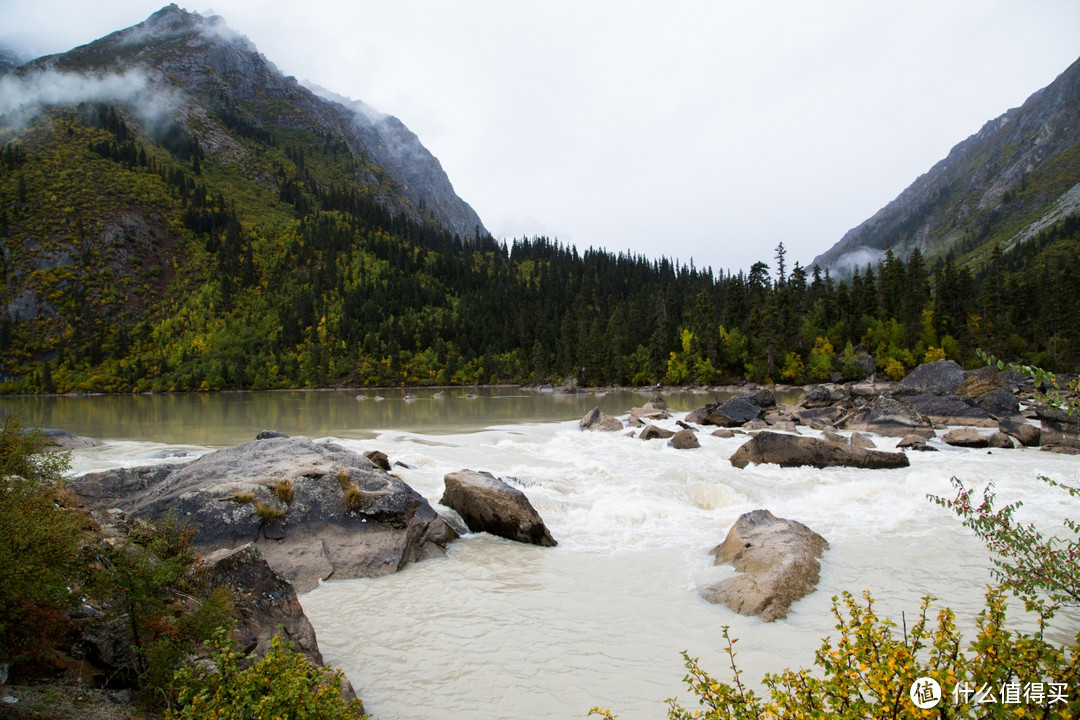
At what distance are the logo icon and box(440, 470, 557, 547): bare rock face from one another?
11748 mm

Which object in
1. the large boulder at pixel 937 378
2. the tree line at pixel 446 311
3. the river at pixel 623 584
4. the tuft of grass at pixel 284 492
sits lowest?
Result: the river at pixel 623 584

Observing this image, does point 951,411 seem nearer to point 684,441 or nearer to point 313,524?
point 684,441

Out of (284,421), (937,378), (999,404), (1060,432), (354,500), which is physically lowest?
(284,421)

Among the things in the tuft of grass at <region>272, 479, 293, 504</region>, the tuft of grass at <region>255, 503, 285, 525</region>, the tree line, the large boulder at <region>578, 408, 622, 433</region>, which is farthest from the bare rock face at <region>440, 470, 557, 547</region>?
the tree line

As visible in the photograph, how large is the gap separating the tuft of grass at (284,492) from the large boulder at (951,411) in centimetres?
3881

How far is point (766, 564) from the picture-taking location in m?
11.5

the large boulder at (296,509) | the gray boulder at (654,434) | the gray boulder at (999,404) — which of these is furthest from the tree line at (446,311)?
the large boulder at (296,509)

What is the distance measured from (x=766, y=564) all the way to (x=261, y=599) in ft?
31.5

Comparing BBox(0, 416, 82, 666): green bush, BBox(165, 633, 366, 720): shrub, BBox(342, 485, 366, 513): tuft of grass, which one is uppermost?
BBox(0, 416, 82, 666): green bush

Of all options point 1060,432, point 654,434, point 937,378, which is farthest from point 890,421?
point 937,378

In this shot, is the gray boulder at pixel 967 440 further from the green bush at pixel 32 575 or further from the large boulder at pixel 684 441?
the green bush at pixel 32 575

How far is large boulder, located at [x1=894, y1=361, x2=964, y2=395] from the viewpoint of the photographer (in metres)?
51.5

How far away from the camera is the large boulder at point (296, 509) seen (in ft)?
41.1

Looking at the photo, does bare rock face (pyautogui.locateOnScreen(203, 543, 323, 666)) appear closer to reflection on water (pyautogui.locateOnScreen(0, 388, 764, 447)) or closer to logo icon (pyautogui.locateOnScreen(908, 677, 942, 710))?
logo icon (pyautogui.locateOnScreen(908, 677, 942, 710))
